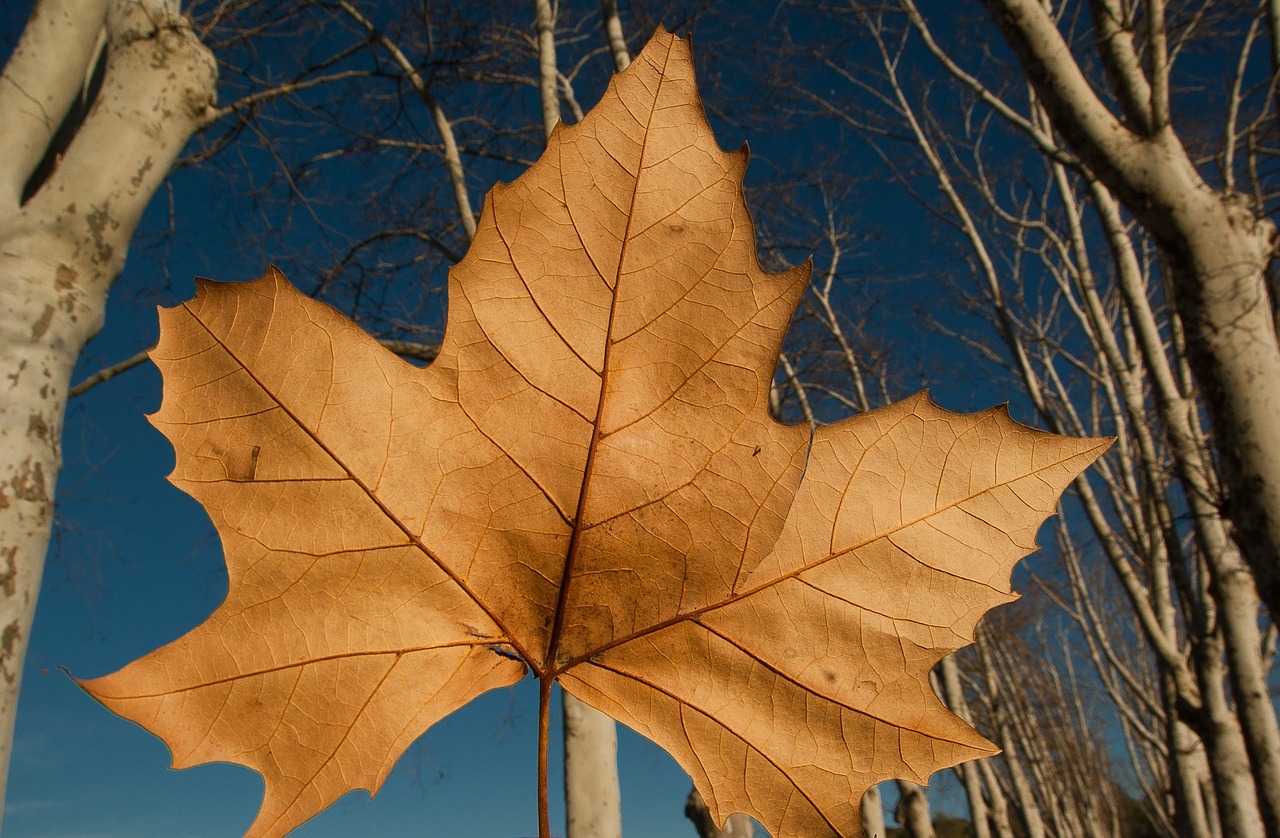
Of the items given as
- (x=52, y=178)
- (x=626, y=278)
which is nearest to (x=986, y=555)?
(x=626, y=278)

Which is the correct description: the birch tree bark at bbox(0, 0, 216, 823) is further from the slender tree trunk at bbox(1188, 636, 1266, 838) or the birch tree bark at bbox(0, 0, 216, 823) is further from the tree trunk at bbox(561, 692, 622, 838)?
the slender tree trunk at bbox(1188, 636, 1266, 838)

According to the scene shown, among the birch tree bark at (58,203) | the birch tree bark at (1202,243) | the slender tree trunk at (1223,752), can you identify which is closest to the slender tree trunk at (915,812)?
the slender tree trunk at (1223,752)

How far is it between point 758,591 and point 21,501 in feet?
7.83

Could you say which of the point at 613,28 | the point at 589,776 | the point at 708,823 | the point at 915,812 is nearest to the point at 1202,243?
the point at 589,776

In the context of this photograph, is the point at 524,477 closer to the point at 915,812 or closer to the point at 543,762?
the point at 543,762

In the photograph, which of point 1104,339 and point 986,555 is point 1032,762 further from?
point 986,555

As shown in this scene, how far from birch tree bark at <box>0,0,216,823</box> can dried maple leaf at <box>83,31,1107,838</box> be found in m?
2.16

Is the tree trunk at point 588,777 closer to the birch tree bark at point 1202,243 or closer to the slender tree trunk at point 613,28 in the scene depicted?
the birch tree bark at point 1202,243

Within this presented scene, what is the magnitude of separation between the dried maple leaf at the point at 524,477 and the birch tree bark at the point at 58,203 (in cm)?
216

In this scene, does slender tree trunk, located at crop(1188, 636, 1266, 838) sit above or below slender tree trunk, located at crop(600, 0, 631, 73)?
below

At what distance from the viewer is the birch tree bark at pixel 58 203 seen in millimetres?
2027

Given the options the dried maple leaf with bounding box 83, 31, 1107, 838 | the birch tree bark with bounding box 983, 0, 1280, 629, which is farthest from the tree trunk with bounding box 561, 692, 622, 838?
the dried maple leaf with bounding box 83, 31, 1107, 838

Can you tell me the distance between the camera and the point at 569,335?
0.36m

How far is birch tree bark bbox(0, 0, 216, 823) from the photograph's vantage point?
79.8 inches
